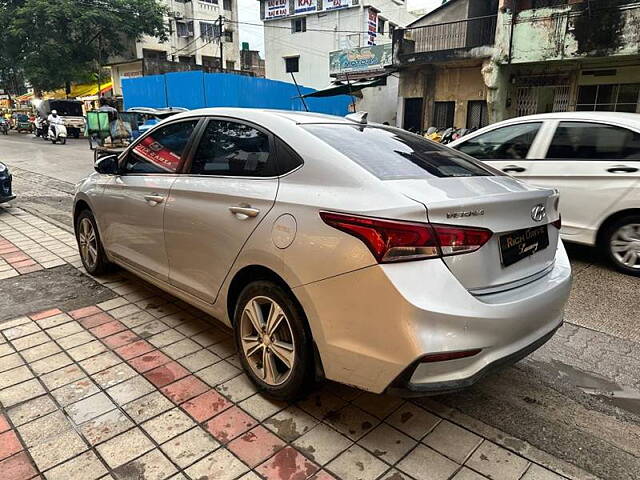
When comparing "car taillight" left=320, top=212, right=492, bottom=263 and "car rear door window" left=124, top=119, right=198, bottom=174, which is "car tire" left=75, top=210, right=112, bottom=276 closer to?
"car rear door window" left=124, top=119, right=198, bottom=174

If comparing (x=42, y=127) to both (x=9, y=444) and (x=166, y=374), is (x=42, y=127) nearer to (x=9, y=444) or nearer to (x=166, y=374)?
(x=166, y=374)

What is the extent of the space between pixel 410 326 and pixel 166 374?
5.56 ft

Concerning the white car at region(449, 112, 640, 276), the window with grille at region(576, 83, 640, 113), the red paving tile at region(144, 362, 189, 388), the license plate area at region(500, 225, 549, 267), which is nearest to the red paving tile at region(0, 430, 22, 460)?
the red paving tile at region(144, 362, 189, 388)

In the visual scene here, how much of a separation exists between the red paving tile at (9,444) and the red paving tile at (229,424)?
0.89m

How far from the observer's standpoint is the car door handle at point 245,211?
2.50 meters

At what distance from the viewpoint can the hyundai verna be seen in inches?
77.3

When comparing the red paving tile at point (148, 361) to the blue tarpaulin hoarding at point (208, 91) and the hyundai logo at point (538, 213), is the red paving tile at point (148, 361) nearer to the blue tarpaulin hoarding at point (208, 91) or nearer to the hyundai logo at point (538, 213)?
the hyundai logo at point (538, 213)

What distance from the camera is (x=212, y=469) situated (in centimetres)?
210

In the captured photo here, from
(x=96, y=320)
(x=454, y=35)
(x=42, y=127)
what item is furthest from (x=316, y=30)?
(x=96, y=320)

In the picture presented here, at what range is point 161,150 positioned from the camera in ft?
11.4

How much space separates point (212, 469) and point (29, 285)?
3.22 meters

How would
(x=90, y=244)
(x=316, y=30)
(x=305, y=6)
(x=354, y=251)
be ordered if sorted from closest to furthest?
(x=354, y=251) → (x=90, y=244) → (x=316, y=30) → (x=305, y=6)

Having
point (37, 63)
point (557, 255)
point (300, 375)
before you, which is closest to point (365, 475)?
point (300, 375)

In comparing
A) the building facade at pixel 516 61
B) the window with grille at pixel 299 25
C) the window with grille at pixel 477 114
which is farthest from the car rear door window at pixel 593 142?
the window with grille at pixel 299 25
